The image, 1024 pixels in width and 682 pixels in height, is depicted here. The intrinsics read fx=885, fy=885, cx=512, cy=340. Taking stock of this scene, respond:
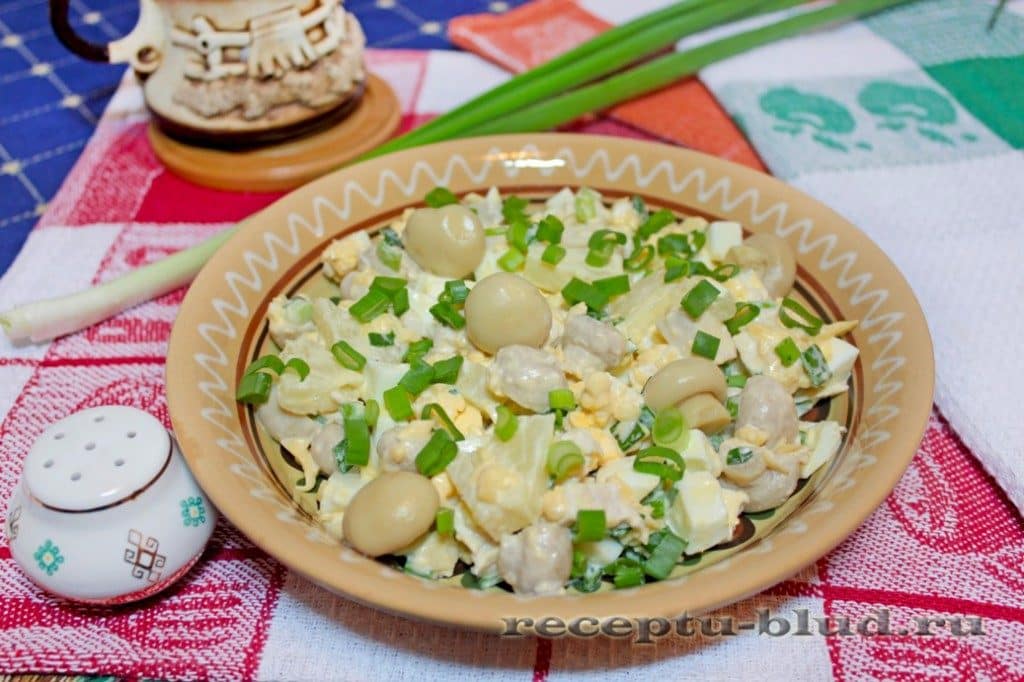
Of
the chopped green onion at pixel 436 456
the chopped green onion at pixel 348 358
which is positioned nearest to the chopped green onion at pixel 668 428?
the chopped green onion at pixel 436 456

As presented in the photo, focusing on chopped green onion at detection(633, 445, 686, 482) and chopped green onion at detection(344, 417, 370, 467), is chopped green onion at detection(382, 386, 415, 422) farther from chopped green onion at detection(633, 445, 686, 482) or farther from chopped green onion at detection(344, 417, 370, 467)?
chopped green onion at detection(633, 445, 686, 482)

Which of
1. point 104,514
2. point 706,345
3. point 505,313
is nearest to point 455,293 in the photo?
point 505,313

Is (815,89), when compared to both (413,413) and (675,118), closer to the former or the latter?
(675,118)

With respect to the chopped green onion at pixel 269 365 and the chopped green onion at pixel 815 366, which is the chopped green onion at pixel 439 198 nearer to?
the chopped green onion at pixel 269 365

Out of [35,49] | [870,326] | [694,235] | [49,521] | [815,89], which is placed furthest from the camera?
[35,49]

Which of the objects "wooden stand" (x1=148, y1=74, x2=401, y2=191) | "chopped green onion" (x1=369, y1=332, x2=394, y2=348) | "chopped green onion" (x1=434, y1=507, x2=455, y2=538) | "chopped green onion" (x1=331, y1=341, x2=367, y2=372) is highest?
"chopped green onion" (x1=434, y1=507, x2=455, y2=538)

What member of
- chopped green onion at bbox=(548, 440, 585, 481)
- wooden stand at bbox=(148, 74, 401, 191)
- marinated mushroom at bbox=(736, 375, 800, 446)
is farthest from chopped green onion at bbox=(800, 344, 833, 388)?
wooden stand at bbox=(148, 74, 401, 191)

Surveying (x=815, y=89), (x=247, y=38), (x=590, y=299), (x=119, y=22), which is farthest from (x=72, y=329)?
(x=815, y=89)

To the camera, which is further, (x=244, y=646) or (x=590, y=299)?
(x=590, y=299)
